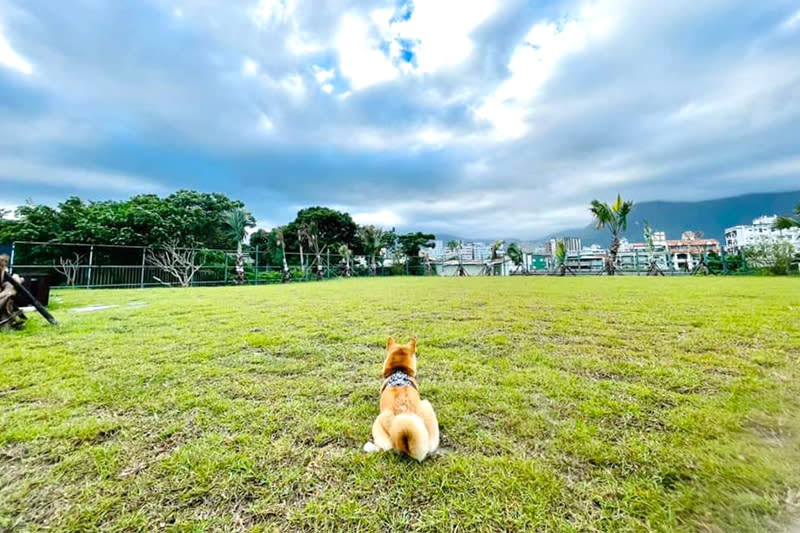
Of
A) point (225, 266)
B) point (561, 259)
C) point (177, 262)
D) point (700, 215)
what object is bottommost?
point (225, 266)

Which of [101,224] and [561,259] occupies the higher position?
[101,224]

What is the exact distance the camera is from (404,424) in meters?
1.15

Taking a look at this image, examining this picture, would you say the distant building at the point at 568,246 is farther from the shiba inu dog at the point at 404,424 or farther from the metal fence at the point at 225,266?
the shiba inu dog at the point at 404,424

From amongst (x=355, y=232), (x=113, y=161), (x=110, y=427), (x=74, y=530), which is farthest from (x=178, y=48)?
(x=355, y=232)

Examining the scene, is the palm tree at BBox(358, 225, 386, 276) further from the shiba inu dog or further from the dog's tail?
the dog's tail

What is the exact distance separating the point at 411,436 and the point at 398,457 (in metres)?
0.10

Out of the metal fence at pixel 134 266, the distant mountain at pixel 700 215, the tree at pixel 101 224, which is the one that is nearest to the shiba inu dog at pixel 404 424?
the metal fence at pixel 134 266

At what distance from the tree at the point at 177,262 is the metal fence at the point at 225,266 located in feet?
0.41

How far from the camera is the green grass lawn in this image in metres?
0.91

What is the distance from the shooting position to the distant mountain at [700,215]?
52.3m

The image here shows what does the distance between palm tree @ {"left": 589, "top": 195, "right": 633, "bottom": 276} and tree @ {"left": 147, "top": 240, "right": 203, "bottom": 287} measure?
68.0 feet

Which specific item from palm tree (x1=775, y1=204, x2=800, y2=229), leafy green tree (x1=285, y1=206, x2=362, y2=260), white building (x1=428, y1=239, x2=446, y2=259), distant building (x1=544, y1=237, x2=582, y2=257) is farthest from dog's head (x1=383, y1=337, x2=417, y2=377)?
white building (x1=428, y1=239, x2=446, y2=259)

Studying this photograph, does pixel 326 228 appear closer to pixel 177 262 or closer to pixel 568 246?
pixel 177 262

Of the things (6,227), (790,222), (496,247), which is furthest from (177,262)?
(790,222)
